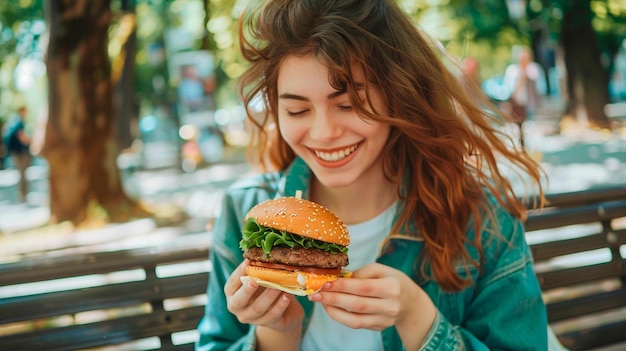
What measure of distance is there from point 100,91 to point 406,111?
9832 mm

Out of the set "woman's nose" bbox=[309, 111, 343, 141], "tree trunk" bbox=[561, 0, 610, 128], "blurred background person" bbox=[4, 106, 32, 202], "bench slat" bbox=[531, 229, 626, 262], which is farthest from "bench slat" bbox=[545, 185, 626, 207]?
"tree trunk" bbox=[561, 0, 610, 128]

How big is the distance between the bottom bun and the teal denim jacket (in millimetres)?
359

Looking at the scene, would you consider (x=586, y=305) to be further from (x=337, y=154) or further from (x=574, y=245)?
(x=337, y=154)

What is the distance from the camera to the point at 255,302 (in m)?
2.21

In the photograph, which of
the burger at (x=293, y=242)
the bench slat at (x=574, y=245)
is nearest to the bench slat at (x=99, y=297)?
the burger at (x=293, y=242)

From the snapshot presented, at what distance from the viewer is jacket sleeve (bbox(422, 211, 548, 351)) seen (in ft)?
7.91

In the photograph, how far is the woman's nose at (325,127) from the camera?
2.26m

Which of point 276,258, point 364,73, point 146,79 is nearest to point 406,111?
point 364,73

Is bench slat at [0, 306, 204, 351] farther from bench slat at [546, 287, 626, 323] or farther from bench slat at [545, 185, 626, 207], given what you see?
bench slat at [545, 185, 626, 207]

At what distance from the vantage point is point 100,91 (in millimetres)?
11352

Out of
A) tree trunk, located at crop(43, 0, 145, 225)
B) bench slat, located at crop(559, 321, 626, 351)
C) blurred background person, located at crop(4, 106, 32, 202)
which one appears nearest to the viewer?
bench slat, located at crop(559, 321, 626, 351)

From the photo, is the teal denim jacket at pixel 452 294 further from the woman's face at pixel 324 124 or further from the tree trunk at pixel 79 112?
the tree trunk at pixel 79 112

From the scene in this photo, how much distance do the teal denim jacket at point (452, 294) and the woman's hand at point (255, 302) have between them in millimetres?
228

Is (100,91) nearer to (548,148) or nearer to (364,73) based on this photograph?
(364,73)
